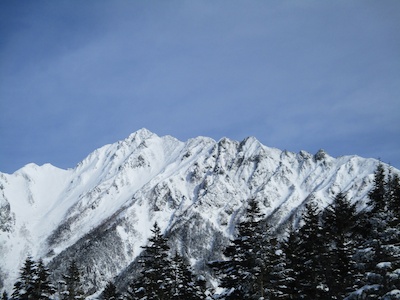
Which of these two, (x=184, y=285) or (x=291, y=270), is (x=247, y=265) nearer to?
(x=291, y=270)

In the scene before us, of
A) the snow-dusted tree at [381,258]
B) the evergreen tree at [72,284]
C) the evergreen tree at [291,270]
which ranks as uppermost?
the evergreen tree at [72,284]

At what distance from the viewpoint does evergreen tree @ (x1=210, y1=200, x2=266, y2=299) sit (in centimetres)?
2411

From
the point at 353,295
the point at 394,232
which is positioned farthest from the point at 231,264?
the point at 394,232

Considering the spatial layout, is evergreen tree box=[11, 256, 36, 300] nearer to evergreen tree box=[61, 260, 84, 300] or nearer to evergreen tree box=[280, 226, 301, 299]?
evergreen tree box=[61, 260, 84, 300]

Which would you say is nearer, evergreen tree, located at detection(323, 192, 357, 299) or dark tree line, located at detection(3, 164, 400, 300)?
dark tree line, located at detection(3, 164, 400, 300)

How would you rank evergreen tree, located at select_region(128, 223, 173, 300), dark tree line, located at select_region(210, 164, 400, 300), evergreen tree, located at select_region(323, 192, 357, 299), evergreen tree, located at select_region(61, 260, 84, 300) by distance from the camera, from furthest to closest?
evergreen tree, located at select_region(61, 260, 84, 300)
evergreen tree, located at select_region(128, 223, 173, 300)
evergreen tree, located at select_region(323, 192, 357, 299)
dark tree line, located at select_region(210, 164, 400, 300)

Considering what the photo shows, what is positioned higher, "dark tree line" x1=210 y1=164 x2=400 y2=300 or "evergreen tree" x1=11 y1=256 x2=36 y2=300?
"evergreen tree" x1=11 y1=256 x2=36 y2=300

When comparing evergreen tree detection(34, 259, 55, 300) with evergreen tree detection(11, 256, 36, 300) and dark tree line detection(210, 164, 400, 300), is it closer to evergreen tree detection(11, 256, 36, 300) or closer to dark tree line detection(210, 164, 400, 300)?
evergreen tree detection(11, 256, 36, 300)

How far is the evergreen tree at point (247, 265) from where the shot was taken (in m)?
24.1

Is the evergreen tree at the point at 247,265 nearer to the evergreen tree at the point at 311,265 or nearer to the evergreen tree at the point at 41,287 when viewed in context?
the evergreen tree at the point at 311,265

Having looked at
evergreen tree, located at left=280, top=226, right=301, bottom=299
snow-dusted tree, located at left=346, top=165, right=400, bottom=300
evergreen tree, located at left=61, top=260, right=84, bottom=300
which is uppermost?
evergreen tree, located at left=61, top=260, right=84, bottom=300

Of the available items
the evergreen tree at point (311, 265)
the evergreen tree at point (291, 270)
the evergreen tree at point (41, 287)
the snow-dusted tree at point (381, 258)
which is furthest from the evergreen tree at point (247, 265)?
the evergreen tree at point (41, 287)

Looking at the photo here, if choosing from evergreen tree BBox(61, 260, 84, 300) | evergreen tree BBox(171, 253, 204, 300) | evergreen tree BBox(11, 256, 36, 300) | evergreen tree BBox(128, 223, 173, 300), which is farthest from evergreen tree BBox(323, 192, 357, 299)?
evergreen tree BBox(11, 256, 36, 300)

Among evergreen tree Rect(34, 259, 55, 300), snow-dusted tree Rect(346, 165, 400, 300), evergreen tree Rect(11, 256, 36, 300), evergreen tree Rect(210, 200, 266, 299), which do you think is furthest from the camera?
evergreen tree Rect(11, 256, 36, 300)
